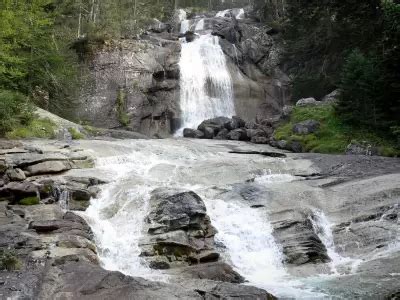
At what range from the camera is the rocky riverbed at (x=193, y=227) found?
10148mm

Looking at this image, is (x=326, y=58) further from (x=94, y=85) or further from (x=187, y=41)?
(x=94, y=85)

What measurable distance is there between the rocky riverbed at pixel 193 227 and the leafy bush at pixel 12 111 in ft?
7.70

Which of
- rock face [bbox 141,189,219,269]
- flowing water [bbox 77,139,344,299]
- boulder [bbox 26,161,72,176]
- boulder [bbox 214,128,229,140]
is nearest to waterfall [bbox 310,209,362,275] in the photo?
Answer: flowing water [bbox 77,139,344,299]

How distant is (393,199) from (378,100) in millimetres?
12151

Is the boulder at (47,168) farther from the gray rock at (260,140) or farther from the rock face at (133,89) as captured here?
the rock face at (133,89)

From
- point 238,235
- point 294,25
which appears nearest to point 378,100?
point 294,25

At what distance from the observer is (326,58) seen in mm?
35125

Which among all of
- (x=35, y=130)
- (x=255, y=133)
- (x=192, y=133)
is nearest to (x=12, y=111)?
(x=35, y=130)

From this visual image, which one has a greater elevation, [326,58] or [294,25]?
[294,25]

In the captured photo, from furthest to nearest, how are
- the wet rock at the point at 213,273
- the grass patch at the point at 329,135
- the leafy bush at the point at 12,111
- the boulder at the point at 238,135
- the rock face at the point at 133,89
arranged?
the rock face at the point at 133,89, the boulder at the point at 238,135, the grass patch at the point at 329,135, the leafy bush at the point at 12,111, the wet rock at the point at 213,273

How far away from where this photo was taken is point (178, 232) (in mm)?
13297

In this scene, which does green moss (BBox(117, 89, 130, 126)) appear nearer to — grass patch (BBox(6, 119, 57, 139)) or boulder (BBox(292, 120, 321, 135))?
grass patch (BBox(6, 119, 57, 139))

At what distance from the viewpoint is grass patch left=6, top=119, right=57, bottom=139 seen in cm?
2280

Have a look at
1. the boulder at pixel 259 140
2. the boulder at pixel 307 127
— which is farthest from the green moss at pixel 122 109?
the boulder at pixel 307 127
